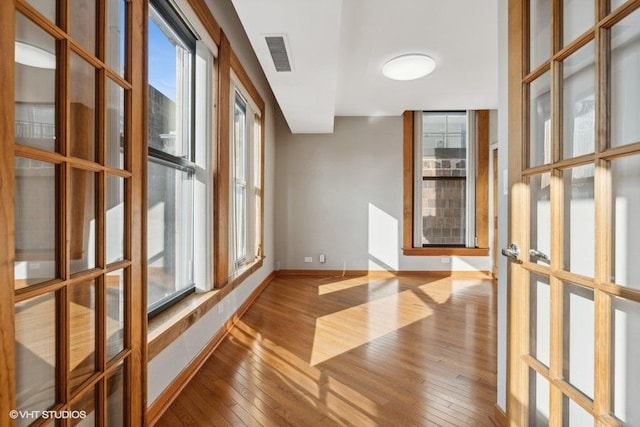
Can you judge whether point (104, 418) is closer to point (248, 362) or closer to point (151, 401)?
point (151, 401)

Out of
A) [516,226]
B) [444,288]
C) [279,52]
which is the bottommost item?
[444,288]

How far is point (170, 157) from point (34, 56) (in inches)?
48.7

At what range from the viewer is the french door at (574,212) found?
2.89 feet

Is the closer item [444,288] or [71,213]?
[71,213]

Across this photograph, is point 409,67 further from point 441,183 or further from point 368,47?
point 441,183

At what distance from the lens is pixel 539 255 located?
1.25 meters

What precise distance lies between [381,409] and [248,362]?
3.29 ft

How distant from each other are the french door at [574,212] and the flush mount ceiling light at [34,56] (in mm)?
1571

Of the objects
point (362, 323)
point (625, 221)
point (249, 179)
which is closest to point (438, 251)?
point (362, 323)

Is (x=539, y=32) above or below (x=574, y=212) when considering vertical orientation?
above

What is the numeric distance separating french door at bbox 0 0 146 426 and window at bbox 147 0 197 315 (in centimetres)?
61

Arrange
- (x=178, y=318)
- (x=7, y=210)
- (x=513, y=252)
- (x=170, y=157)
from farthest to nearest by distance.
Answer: (x=170, y=157)
(x=178, y=318)
(x=513, y=252)
(x=7, y=210)

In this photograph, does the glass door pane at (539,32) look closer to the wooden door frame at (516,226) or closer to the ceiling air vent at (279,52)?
the wooden door frame at (516,226)

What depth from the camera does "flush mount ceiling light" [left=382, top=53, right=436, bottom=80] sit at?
3471 mm
